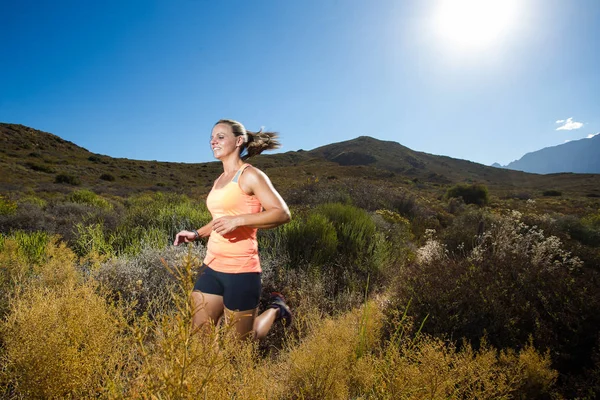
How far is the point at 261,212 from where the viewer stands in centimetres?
212

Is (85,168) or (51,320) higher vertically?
(85,168)

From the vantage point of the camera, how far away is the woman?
2191 millimetres

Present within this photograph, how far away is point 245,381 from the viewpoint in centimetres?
156

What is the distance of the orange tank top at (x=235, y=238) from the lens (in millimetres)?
2268

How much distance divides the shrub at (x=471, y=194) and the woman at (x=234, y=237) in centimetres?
2530

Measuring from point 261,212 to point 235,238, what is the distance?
37 centimetres

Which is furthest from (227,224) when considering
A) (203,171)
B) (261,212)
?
(203,171)

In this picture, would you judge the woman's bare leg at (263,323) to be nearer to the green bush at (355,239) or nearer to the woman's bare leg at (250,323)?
the woman's bare leg at (250,323)

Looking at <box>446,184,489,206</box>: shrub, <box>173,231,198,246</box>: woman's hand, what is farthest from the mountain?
<box>173,231,198,246</box>: woman's hand

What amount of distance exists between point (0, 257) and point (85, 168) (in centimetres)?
3675

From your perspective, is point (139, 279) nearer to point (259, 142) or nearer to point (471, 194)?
point (259, 142)

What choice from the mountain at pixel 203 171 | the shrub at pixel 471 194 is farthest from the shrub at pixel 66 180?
the shrub at pixel 471 194

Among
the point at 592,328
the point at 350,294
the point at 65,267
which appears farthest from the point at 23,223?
the point at 592,328

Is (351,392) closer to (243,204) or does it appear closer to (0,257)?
(243,204)
